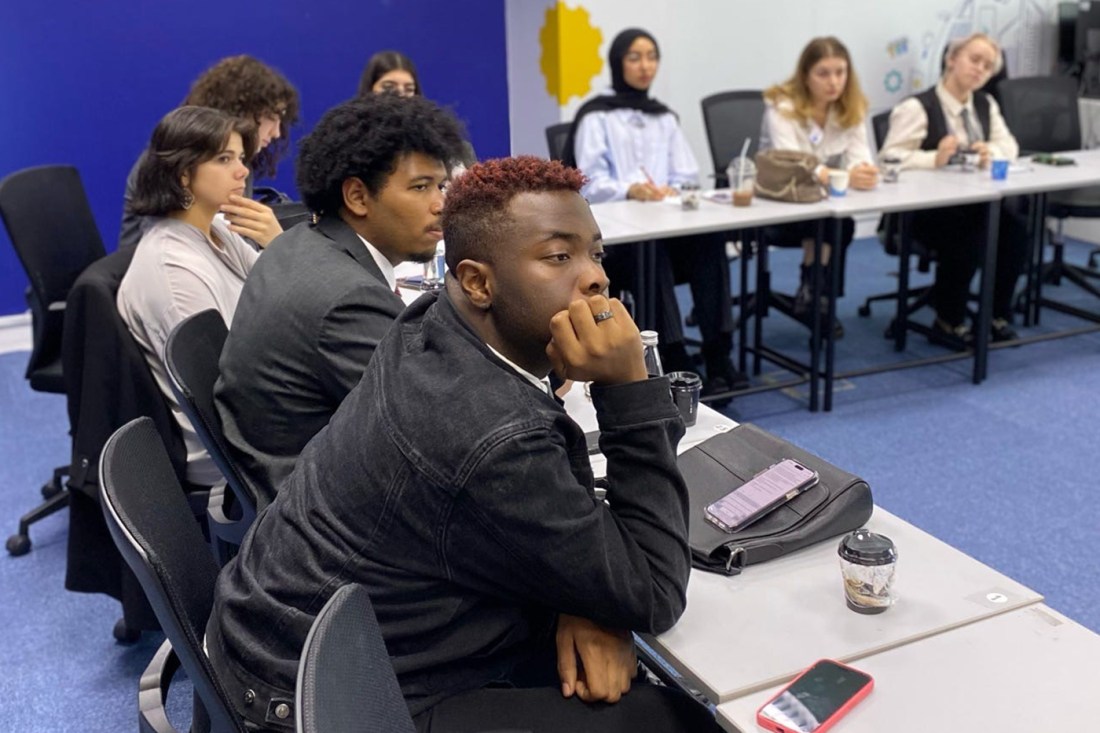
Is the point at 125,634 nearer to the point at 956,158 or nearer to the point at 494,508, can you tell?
the point at 494,508

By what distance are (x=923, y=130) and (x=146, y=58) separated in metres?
3.29

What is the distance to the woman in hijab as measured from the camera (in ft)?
12.8

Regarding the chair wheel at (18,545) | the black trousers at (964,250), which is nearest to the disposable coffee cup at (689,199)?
the black trousers at (964,250)

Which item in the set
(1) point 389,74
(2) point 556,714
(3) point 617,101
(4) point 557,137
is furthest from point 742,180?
(2) point 556,714

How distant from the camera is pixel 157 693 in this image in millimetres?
1299

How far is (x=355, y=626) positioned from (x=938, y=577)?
0.78 metres

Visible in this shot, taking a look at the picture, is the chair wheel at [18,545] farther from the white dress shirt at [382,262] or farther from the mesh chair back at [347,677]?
the mesh chair back at [347,677]

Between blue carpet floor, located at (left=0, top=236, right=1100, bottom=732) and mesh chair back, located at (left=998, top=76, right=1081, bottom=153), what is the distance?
792 mm

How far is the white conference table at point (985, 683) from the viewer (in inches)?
43.2

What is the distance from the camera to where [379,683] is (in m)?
0.95

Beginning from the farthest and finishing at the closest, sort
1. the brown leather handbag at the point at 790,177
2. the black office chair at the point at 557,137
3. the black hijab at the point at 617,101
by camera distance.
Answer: the black office chair at the point at 557,137
the black hijab at the point at 617,101
the brown leather handbag at the point at 790,177

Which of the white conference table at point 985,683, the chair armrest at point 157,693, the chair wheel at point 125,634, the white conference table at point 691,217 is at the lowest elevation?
the chair wheel at point 125,634

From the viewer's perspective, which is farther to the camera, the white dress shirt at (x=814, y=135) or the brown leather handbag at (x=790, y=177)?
the white dress shirt at (x=814, y=135)

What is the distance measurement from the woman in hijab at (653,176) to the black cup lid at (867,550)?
2.46 metres
